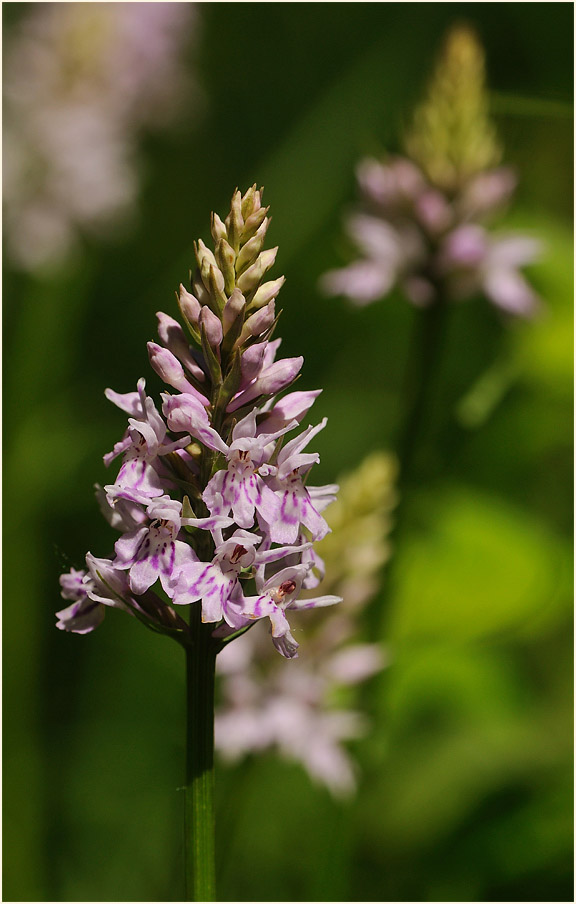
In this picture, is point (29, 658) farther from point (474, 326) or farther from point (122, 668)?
point (474, 326)

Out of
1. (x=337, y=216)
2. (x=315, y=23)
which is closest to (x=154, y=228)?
(x=337, y=216)

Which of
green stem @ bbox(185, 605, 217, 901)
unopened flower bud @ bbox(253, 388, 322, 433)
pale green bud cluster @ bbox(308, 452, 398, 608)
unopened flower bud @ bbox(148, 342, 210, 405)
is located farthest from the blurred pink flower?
green stem @ bbox(185, 605, 217, 901)

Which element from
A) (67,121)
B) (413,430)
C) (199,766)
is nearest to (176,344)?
(199,766)

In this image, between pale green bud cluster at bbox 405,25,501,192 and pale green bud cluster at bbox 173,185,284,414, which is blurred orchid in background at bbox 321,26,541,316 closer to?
pale green bud cluster at bbox 405,25,501,192

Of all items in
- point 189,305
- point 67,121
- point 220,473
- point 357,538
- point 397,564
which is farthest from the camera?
point 67,121

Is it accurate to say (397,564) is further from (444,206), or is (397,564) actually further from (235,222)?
(235,222)

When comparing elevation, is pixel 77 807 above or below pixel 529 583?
below
